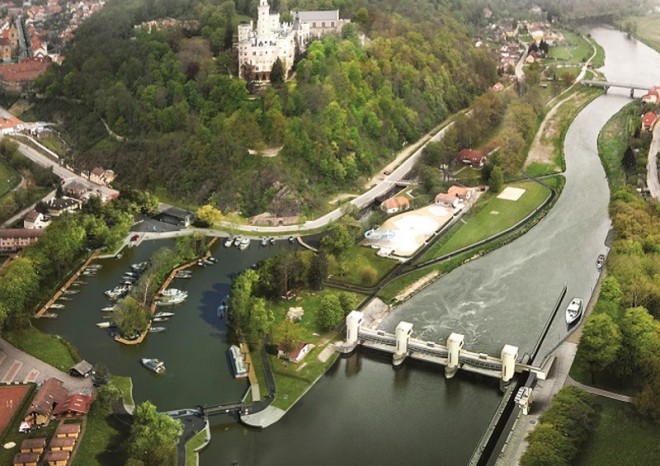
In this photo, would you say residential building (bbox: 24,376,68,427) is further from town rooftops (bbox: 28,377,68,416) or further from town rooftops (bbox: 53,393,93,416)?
town rooftops (bbox: 53,393,93,416)

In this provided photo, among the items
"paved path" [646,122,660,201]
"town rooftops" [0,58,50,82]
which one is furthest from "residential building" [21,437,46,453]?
"town rooftops" [0,58,50,82]

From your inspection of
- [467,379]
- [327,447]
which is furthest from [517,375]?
→ [327,447]

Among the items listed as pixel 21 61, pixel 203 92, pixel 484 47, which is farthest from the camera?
pixel 484 47

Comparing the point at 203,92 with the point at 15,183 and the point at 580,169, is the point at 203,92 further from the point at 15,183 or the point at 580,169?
the point at 580,169

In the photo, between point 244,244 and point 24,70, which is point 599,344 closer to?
point 244,244

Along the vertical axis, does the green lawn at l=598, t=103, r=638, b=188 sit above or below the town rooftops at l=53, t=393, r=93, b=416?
below

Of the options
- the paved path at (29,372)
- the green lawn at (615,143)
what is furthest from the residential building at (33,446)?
the green lawn at (615,143)

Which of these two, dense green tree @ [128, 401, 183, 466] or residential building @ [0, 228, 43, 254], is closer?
dense green tree @ [128, 401, 183, 466]
